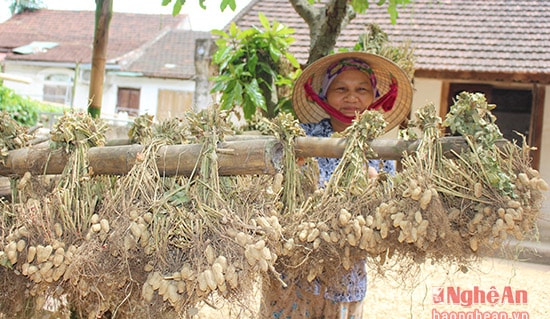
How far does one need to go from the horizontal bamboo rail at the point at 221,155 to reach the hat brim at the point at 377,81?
2.53ft

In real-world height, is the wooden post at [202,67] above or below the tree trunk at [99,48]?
above

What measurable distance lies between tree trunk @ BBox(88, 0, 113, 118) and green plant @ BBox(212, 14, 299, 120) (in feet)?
2.22

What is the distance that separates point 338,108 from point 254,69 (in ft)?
3.23

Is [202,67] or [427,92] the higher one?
[427,92]

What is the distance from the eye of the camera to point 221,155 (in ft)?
5.37

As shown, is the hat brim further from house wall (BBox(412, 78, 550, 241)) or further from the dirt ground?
house wall (BBox(412, 78, 550, 241))

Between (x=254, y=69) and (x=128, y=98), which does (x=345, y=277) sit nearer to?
(x=254, y=69)

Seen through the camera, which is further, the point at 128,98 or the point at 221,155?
A: the point at 128,98

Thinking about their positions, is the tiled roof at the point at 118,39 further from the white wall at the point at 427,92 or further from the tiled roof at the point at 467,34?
the white wall at the point at 427,92

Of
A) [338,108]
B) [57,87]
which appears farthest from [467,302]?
[57,87]

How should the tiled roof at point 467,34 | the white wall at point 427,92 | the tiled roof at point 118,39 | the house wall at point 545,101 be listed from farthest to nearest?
the tiled roof at point 118,39 < the white wall at point 427,92 < the house wall at point 545,101 < the tiled roof at point 467,34

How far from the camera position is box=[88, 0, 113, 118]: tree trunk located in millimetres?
2963

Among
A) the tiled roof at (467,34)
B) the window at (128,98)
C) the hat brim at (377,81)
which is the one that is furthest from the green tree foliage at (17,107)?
the hat brim at (377,81)

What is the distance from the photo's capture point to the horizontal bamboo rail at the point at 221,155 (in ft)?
5.30
